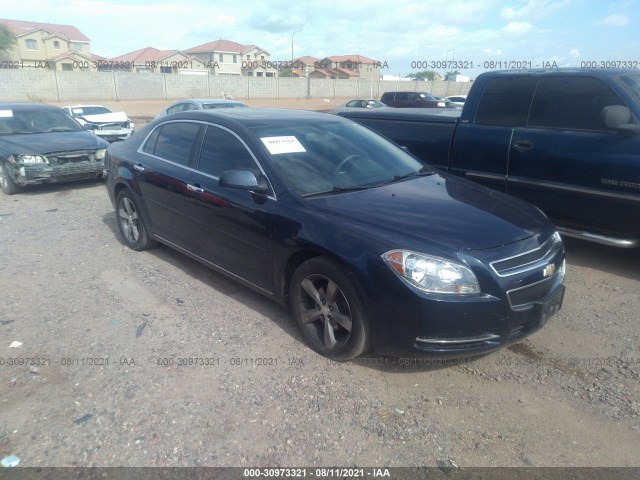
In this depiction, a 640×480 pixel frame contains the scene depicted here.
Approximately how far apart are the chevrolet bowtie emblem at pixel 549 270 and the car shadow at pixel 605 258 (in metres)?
2.06

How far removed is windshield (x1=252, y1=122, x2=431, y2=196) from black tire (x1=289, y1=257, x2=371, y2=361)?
65cm

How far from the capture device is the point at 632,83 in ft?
16.1

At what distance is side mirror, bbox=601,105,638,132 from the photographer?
4.55m

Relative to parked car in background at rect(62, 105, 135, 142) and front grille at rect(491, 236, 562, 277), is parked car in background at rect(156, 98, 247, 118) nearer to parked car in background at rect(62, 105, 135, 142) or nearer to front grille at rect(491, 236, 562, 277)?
parked car in background at rect(62, 105, 135, 142)

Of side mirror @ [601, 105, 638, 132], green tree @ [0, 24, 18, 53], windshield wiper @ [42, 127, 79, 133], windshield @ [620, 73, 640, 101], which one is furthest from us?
green tree @ [0, 24, 18, 53]

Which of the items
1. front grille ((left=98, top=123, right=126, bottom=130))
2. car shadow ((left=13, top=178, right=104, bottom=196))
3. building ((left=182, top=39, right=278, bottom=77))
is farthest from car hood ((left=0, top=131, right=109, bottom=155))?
building ((left=182, top=39, right=278, bottom=77))

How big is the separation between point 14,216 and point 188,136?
416 centimetres

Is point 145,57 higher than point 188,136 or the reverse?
higher

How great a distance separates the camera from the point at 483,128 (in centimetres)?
561

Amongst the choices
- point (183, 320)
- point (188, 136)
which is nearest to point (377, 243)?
point (183, 320)

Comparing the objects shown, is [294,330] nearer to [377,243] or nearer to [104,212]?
[377,243]

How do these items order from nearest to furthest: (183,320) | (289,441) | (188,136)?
(289,441), (183,320), (188,136)

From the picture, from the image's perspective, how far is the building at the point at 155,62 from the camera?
71300mm

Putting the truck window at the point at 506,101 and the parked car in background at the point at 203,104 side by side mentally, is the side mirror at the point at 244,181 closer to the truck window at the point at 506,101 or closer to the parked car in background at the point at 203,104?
the truck window at the point at 506,101
